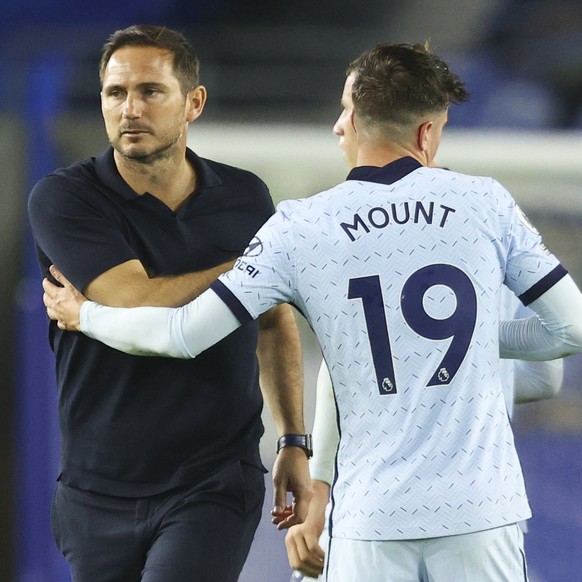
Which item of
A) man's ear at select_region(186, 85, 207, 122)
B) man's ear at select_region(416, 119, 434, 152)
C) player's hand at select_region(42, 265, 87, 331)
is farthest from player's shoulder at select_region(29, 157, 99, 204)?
man's ear at select_region(416, 119, 434, 152)

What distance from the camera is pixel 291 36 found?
740 centimetres

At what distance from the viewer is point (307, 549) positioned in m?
1.94

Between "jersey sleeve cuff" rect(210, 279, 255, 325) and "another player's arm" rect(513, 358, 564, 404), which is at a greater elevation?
"jersey sleeve cuff" rect(210, 279, 255, 325)

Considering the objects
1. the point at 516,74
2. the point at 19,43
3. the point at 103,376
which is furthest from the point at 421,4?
the point at 103,376

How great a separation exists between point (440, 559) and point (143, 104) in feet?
3.37

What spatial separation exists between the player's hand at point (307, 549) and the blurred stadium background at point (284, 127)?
250cm

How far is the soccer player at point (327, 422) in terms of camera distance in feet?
6.37

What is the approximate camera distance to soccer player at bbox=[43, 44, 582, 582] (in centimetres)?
155

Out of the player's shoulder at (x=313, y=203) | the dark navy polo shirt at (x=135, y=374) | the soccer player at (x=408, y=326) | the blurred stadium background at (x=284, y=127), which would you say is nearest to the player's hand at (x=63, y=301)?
the dark navy polo shirt at (x=135, y=374)

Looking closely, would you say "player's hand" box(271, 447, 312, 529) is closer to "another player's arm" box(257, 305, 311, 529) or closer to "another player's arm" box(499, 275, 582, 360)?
"another player's arm" box(257, 305, 311, 529)

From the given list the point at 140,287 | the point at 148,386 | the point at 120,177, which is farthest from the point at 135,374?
the point at 120,177

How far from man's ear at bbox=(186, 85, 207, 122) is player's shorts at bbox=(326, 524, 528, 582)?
1.01 m

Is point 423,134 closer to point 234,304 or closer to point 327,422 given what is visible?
point 234,304

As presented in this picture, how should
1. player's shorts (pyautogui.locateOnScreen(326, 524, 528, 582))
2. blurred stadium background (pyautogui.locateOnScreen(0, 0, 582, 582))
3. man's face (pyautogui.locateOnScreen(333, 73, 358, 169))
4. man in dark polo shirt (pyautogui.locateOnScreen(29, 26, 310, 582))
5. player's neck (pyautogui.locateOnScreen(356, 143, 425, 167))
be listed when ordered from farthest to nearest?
blurred stadium background (pyautogui.locateOnScreen(0, 0, 582, 582)), man in dark polo shirt (pyautogui.locateOnScreen(29, 26, 310, 582)), man's face (pyautogui.locateOnScreen(333, 73, 358, 169)), player's neck (pyautogui.locateOnScreen(356, 143, 425, 167)), player's shorts (pyautogui.locateOnScreen(326, 524, 528, 582))
